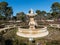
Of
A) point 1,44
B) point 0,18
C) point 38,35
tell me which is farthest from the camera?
point 0,18

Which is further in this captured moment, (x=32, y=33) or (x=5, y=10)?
(x=5, y=10)

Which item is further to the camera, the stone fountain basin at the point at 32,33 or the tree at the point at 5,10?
the tree at the point at 5,10

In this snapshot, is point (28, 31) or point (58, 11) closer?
point (28, 31)

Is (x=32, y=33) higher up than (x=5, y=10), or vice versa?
(x=5, y=10)

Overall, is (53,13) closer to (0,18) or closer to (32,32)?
(0,18)

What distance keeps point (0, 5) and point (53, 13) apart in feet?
81.7

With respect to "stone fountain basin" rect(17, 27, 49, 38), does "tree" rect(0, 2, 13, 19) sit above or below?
above

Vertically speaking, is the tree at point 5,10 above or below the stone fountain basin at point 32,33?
above

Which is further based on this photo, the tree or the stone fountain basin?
the tree

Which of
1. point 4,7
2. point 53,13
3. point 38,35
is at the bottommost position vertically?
point 38,35

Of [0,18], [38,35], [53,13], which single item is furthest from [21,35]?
[53,13]

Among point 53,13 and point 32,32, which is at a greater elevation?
point 53,13

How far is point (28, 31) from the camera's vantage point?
60.6 feet

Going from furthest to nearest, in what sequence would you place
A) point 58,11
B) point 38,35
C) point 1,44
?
point 58,11 → point 38,35 → point 1,44
